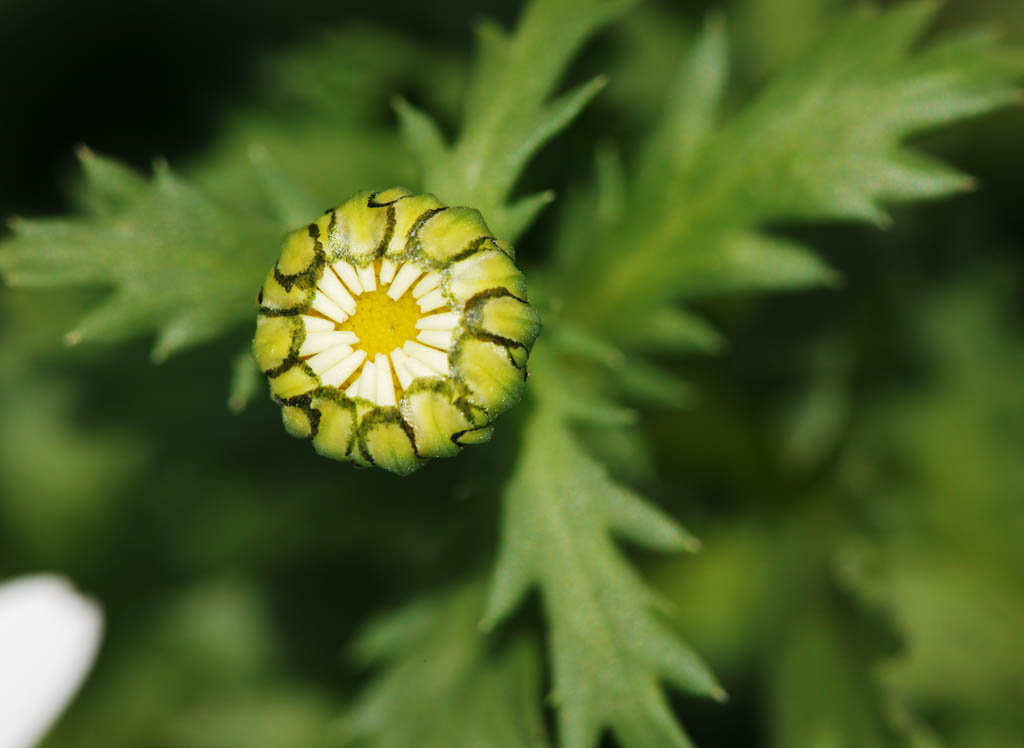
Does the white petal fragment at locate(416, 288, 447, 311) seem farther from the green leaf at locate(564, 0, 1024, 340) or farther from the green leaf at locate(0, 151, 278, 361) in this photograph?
the green leaf at locate(564, 0, 1024, 340)

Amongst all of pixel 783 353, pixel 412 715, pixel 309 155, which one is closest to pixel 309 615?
pixel 412 715

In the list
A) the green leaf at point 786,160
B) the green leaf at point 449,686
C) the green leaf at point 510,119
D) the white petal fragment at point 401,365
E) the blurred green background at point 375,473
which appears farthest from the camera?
the blurred green background at point 375,473

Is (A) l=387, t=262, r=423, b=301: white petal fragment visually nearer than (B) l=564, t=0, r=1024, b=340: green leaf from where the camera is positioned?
Yes

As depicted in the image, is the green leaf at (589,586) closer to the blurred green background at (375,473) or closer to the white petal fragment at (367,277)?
the white petal fragment at (367,277)

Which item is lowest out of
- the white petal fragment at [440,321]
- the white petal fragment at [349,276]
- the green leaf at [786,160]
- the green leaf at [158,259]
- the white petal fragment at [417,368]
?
the white petal fragment at [417,368]

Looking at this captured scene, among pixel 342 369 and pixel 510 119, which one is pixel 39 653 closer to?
pixel 342 369

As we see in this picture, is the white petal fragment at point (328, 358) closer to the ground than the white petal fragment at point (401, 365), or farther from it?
farther from it

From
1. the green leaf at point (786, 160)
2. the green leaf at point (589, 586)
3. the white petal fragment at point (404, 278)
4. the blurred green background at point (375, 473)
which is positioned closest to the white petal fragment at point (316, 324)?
the white petal fragment at point (404, 278)

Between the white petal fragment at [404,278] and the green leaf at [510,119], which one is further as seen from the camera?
the green leaf at [510,119]

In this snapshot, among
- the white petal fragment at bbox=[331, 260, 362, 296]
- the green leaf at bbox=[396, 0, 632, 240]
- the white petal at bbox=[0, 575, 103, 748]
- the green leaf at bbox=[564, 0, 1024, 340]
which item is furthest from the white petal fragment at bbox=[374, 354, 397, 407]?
the white petal at bbox=[0, 575, 103, 748]
